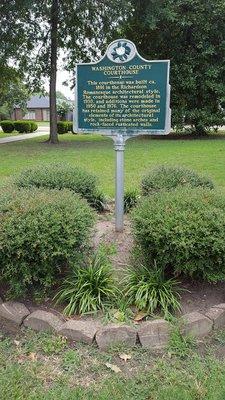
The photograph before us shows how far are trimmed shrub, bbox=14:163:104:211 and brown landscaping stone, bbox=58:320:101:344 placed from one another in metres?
2.03

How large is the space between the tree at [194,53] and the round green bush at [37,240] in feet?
51.7

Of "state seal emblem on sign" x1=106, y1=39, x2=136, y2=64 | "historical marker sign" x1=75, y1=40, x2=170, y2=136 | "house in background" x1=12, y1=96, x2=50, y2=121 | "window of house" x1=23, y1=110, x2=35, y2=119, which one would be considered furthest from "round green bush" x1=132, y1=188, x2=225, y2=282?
"window of house" x1=23, y1=110, x2=35, y2=119

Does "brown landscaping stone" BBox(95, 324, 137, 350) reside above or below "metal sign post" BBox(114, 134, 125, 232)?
below

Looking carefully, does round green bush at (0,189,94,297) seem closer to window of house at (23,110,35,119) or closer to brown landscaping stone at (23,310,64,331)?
brown landscaping stone at (23,310,64,331)

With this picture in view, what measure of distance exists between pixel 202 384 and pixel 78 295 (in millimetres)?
1140

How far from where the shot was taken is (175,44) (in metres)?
19.2

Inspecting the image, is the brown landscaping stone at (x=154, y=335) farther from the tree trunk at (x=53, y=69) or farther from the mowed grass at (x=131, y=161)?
the tree trunk at (x=53, y=69)

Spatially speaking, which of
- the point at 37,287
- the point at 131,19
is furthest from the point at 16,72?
the point at 37,287

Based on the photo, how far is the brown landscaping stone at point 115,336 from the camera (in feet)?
9.27

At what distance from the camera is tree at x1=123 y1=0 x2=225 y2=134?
711 inches

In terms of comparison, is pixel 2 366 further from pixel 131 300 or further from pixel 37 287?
pixel 131 300

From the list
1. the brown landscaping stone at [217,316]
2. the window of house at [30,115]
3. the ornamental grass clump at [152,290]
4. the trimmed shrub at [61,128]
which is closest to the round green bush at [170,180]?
the ornamental grass clump at [152,290]

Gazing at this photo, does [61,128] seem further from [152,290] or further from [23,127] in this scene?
[152,290]

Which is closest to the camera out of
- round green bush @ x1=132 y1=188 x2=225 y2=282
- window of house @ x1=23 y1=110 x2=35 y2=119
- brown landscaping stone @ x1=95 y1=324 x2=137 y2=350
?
brown landscaping stone @ x1=95 y1=324 x2=137 y2=350
